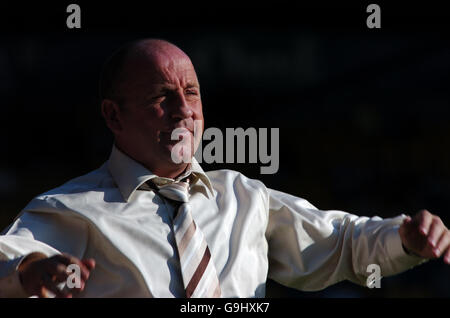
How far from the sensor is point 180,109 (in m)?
1.64

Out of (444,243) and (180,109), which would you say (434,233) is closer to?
(444,243)

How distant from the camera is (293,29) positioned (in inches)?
175

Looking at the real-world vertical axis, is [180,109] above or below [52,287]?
above

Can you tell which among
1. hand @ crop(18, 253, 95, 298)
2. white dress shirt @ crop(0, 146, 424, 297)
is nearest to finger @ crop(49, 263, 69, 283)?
hand @ crop(18, 253, 95, 298)

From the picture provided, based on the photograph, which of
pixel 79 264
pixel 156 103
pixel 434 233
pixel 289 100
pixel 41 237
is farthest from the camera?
pixel 289 100

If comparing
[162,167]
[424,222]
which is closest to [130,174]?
[162,167]

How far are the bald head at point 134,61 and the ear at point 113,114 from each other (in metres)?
0.01

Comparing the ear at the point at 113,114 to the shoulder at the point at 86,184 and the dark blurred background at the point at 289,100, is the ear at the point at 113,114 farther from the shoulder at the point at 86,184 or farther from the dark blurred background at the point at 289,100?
the dark blurred background at the point at 289,100

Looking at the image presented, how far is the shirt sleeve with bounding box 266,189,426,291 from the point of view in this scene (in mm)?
1645

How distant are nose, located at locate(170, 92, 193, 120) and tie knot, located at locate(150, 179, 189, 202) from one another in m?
0.13

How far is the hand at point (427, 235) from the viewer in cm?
144

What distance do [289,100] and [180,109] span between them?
2873mm

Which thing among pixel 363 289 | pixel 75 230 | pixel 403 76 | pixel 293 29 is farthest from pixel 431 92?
pixel 75 230

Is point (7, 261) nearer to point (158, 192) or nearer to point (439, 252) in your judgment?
point (158, 192)
